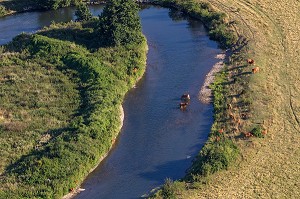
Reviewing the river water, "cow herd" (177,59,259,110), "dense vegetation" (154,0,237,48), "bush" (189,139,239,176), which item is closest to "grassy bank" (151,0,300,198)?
"bush" (189,139,239,176)

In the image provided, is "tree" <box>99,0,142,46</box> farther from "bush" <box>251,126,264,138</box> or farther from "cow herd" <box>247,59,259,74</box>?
"bush" <box>251,126,264,138</box>

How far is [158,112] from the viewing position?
74875mm

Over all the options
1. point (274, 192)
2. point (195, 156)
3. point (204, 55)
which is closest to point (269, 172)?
point (274, 192)

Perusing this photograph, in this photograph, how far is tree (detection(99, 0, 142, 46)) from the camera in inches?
3383

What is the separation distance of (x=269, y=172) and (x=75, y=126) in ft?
82.6

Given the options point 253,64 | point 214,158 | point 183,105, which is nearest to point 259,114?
point 183,105

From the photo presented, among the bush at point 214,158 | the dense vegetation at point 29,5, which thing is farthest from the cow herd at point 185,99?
the dense vegetation at point 29,5

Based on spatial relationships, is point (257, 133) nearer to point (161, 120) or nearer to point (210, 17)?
point (161, 120)

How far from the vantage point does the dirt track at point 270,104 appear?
59.9m

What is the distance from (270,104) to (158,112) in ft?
52.1

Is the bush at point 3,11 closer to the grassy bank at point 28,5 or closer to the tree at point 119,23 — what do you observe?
the grassy bank at point 28,5

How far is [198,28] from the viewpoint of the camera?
98625mm

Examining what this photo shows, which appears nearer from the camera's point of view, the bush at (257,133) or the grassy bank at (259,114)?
the grassy bank at (259,114)

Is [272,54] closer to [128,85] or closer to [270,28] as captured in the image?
[270,28]
